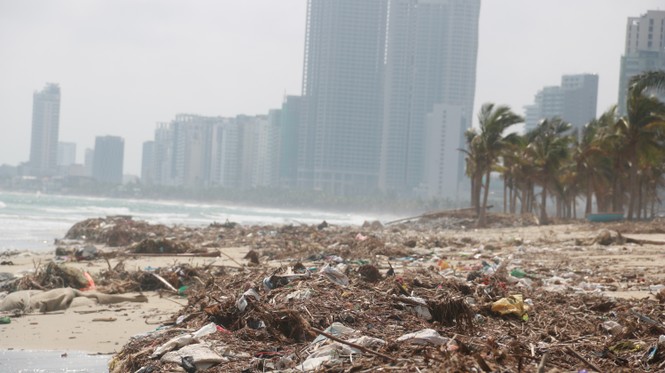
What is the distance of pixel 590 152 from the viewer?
33531 mm

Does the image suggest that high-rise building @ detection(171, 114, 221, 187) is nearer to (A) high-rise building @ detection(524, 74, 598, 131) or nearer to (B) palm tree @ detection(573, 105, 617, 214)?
(A) high-rise building @ detection(524, 74, 598, 131)

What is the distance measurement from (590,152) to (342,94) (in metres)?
136

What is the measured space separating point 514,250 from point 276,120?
166 m

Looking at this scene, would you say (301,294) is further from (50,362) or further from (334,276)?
(50,362)

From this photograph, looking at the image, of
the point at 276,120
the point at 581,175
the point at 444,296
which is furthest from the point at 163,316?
the point at 276,120

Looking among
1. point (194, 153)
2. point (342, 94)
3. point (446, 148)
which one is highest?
point (342, 94)

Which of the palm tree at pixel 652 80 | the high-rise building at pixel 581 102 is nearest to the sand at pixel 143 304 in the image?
the palm tree at pixel 652 80

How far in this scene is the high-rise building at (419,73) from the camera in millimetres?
163500

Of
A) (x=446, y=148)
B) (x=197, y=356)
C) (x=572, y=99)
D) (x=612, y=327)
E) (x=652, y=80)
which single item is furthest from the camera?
(x=446, y=148)

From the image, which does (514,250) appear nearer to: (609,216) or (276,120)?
(609,216)

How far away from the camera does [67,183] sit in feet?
481

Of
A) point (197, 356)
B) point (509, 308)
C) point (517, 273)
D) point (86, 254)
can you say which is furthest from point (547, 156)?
point (197, 356)

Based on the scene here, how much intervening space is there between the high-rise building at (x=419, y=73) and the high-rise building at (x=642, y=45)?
230 feet

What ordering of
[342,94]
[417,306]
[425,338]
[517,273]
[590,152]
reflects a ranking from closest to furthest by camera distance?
[425,338], [417,306], [517,273], [590,152], [342,94]
